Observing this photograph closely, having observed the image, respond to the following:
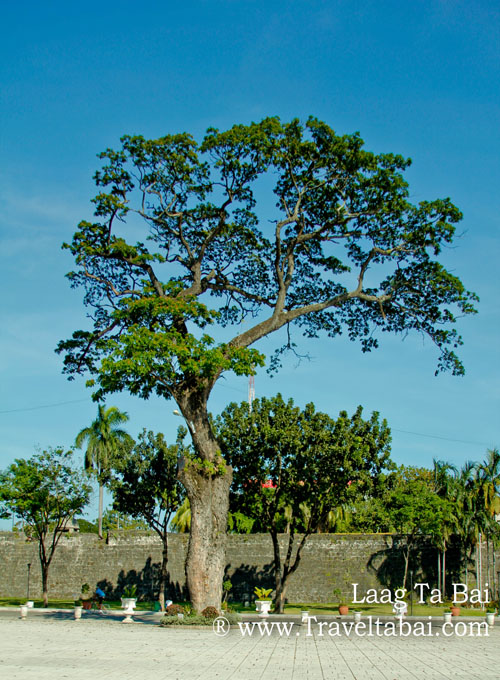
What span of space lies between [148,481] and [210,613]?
32.3 feet

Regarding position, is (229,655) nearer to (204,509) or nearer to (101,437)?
(204,509)

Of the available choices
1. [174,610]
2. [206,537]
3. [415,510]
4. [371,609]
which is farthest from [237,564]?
[206,537]

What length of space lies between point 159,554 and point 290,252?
16663 mm

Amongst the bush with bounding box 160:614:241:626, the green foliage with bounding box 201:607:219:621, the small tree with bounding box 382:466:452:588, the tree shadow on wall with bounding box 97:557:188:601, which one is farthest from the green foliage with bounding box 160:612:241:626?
the tree shadow on wall with bounding box 97:557:188:601

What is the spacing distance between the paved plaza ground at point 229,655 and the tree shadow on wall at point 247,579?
11376 mm

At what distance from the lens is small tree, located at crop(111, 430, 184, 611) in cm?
2697

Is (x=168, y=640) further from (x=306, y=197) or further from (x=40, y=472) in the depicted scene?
(x=40, y=472)

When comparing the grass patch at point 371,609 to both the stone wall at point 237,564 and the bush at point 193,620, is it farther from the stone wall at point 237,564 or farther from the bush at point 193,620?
the bush at point 193,620

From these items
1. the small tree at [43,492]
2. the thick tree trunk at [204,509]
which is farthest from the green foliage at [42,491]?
the thick tree trunk at [204,509]

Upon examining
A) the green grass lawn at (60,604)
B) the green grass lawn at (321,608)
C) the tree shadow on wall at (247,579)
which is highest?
the tree shadow on wall at (247,579)

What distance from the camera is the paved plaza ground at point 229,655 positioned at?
411 inches

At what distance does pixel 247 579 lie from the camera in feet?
96.5

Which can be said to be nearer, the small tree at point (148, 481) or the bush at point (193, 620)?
the bush at point (193, 620)

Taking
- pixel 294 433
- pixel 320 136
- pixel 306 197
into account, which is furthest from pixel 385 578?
pixel 320 136
